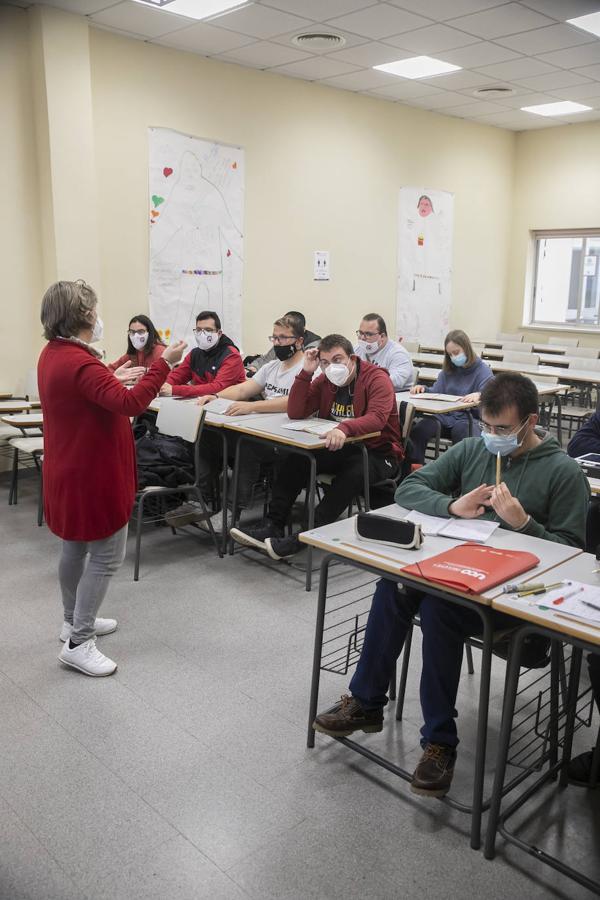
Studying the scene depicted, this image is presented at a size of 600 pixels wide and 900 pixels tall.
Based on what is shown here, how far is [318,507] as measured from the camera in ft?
12.9

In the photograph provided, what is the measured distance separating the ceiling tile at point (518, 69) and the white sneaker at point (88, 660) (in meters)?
5.79

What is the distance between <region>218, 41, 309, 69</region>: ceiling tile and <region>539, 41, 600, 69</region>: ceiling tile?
201cm

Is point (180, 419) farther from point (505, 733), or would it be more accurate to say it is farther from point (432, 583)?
point (505, 733)

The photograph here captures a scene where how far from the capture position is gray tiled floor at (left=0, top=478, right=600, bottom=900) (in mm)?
1856

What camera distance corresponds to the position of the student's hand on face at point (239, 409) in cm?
428

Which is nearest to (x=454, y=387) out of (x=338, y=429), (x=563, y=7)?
(x=338, y=429)

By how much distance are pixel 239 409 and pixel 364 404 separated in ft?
2.49

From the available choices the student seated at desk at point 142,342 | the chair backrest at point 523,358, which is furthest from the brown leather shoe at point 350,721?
the chair backrest at point 523,358

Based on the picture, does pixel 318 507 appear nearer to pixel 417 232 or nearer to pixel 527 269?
pixel 417 232

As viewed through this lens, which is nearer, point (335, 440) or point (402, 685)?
point (402, 685)

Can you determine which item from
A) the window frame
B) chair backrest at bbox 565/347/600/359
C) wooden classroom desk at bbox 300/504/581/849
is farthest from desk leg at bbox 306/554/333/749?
the window frame

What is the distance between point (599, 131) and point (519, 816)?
8.73m

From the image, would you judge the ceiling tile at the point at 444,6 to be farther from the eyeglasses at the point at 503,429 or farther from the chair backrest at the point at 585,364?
the eyeglasses at the point at 503,429

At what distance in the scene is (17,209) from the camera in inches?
212
